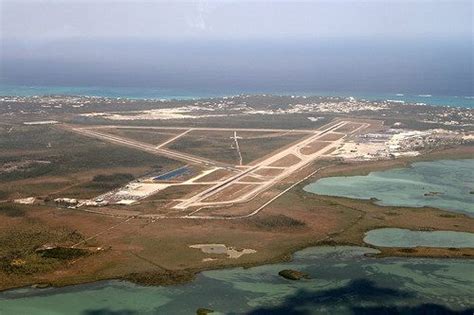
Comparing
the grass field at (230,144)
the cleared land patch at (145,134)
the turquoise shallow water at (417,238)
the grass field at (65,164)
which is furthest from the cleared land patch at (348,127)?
the turquoise shallow water at (417,238)

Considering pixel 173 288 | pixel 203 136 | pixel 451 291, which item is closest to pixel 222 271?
pixel 173 288

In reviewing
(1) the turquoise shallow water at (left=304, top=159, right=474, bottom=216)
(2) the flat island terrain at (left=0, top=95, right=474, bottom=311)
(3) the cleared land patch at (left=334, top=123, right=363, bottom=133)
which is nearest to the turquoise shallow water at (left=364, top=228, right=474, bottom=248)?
(2) the flat island terrain at (left=0, top=95, right=474, bottom=311)

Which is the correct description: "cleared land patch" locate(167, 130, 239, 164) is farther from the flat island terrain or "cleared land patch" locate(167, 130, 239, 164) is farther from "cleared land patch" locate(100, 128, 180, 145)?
"cleared land patch" locate(100, 128, 180, 145)

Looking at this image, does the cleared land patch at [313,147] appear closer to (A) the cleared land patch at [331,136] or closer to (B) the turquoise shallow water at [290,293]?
(A) the cleared land patch at [331,136]

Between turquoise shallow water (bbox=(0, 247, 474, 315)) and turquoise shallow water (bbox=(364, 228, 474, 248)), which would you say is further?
turquoise shallow water (bbox=(364, 228, 474, 248))

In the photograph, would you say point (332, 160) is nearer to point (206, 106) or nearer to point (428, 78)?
point (206, 106)
